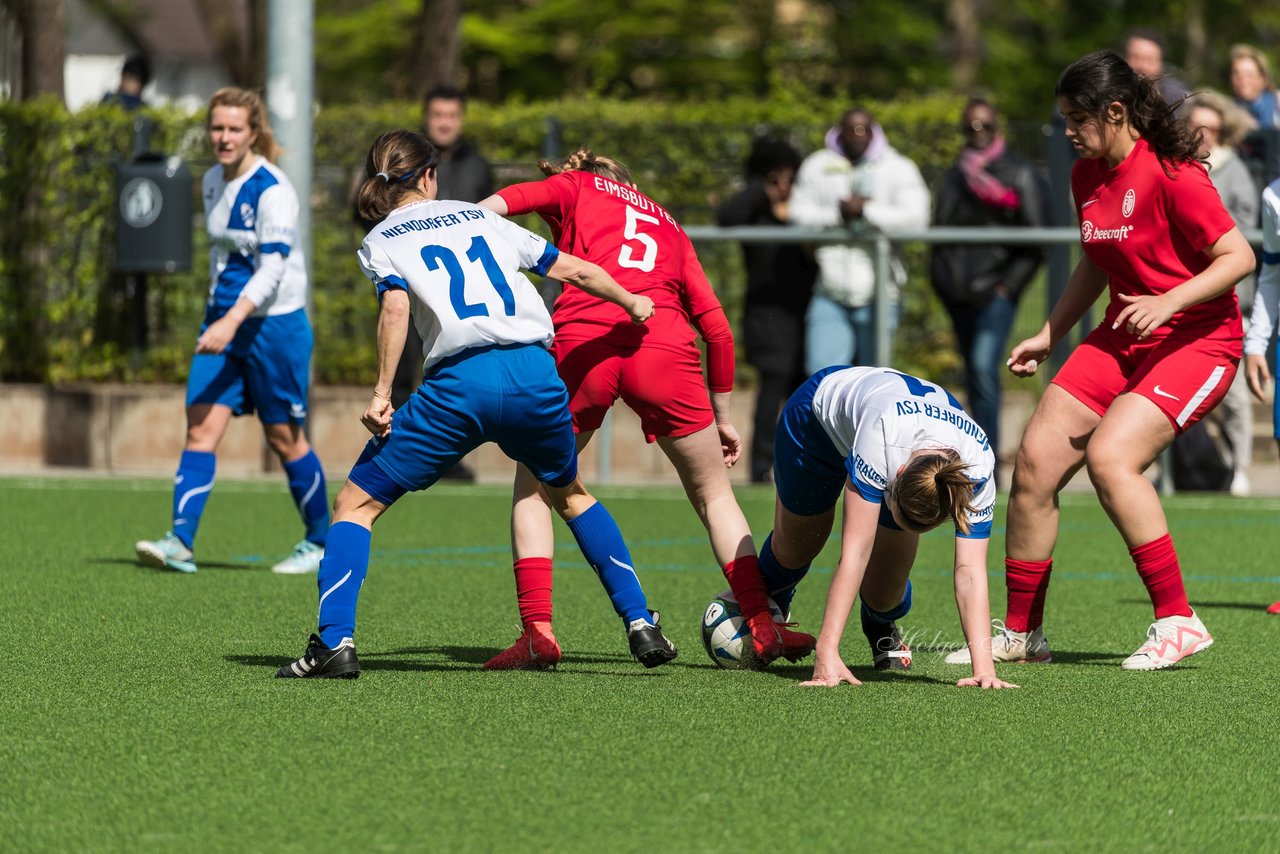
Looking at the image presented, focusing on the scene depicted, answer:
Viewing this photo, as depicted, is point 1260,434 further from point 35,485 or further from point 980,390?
point 35,485

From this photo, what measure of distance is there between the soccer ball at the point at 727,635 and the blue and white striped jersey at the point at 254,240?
116 inches

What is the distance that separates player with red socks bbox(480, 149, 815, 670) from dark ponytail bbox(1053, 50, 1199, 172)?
4.27 ft

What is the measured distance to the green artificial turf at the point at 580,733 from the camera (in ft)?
14.2

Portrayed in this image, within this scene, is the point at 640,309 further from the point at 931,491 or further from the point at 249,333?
the point at 249,333

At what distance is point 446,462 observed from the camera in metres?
6.09

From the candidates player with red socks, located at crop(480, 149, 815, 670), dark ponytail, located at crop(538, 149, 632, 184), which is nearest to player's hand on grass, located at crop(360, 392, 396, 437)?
player with red socks, located at crop(480, 149, 815, 670)

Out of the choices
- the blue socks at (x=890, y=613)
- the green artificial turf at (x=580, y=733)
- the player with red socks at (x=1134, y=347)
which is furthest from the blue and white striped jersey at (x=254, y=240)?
the player with red socks at (x=1134, y=347)

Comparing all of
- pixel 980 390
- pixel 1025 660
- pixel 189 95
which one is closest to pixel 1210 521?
pixel 980 390

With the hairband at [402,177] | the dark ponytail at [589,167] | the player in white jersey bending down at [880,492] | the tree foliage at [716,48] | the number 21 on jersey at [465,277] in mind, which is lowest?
the player in white jersey bending down at [880,492]

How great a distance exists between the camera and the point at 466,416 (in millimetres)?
6008

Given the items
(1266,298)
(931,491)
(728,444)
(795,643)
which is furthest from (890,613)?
(1266,298)

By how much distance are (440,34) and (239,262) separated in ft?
37.7

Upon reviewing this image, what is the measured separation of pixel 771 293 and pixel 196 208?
4.43 meters

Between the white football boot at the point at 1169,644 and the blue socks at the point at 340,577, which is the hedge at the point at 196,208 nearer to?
the white football boot at the point at 1169,644
